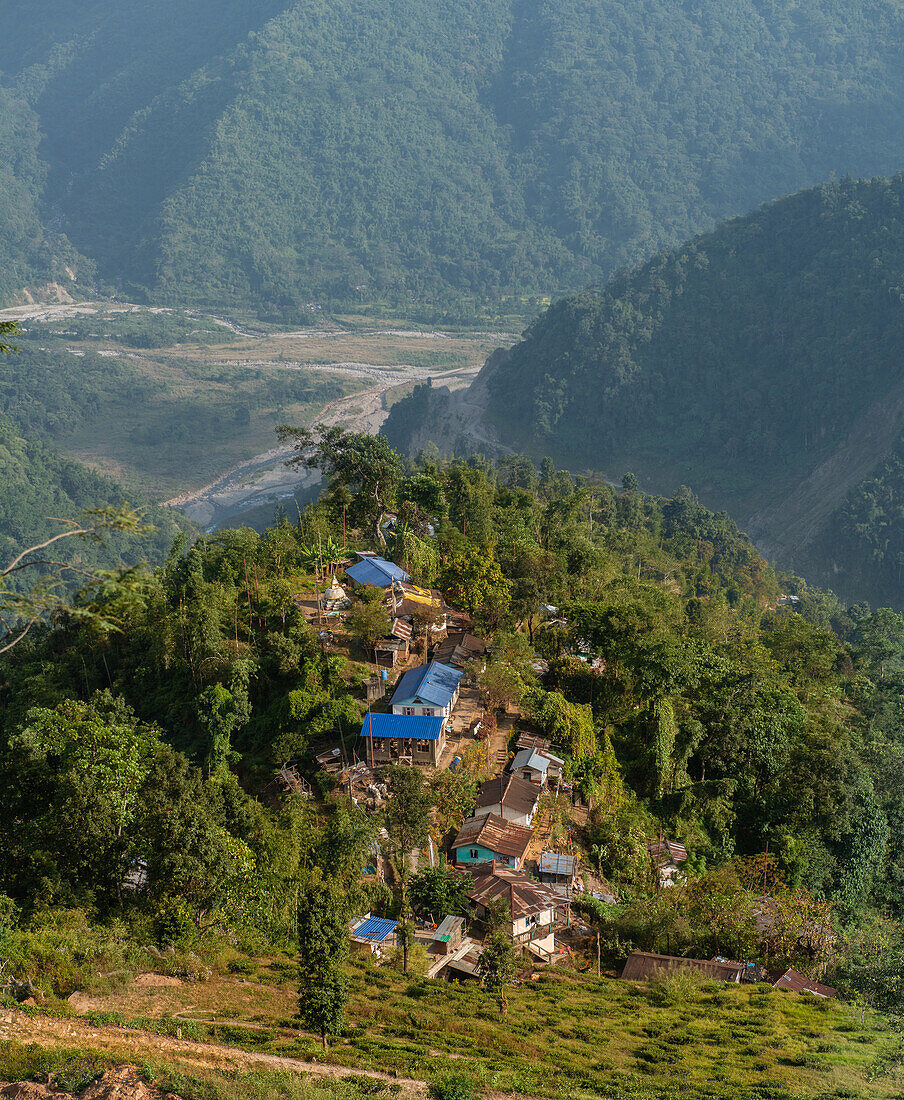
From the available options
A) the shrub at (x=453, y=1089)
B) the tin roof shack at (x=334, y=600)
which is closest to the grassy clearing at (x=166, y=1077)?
the shrub at (x=453, y=1089)

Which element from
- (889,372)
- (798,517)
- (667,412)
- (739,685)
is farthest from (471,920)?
(667,412)

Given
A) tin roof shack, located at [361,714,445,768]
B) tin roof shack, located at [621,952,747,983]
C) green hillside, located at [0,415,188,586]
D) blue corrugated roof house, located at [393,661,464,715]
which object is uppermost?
blue corrugated roof house, located at [393,661,464,715]

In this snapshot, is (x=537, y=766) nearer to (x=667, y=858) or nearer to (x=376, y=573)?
(x=667, y=858)

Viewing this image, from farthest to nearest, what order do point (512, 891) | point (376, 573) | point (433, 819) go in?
point (376, 573) → point (433, 819) → point (512, 891)

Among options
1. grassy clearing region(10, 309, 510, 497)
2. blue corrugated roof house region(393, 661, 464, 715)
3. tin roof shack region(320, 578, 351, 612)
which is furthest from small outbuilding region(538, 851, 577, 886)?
grassy clearing region(10, 309, 510, 497)

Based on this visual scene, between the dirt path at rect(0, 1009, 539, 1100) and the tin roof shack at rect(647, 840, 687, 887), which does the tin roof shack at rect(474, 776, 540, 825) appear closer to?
the tin roof shack at rect(647, 840, 687, 887)

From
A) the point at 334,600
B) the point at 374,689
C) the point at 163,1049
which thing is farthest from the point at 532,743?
the point at 163,1049
